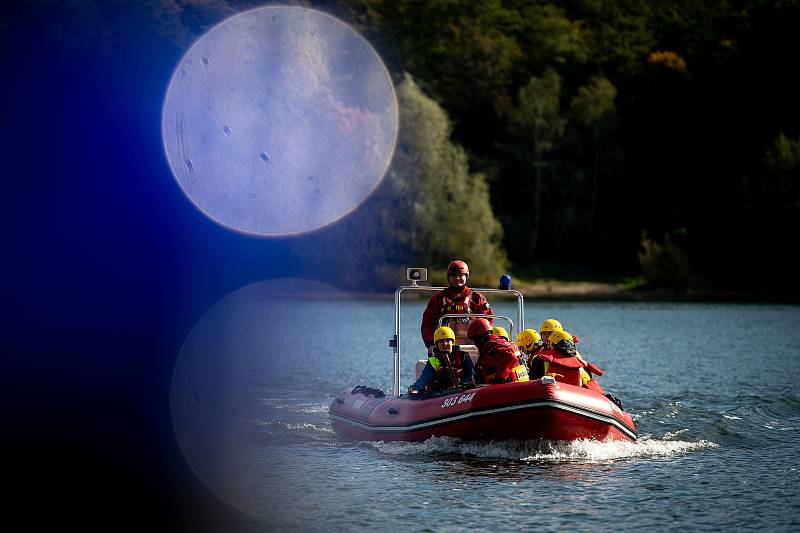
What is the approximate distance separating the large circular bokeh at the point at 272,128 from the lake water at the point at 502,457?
17697mm

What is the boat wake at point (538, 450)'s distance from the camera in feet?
45.5

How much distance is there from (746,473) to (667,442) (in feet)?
7.03

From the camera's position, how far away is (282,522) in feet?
36.9

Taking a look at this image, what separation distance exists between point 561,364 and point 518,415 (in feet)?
4.06

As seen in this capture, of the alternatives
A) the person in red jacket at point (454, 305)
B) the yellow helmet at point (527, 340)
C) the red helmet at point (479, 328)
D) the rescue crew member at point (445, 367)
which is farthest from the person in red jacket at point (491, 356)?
the person in red jacket at point (454, 305)

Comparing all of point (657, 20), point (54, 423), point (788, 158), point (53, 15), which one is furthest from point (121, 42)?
point (657, 20)

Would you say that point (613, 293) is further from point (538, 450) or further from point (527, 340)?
point (538, 450)

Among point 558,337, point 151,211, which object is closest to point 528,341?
point 558,337

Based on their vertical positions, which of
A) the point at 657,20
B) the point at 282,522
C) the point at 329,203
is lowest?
the point at 282,522

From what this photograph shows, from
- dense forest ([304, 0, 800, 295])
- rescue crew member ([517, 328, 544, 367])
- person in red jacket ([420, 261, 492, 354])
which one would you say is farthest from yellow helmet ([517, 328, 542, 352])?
dense forest ([304, 0, 800, 295])

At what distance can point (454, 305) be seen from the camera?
16.0 m

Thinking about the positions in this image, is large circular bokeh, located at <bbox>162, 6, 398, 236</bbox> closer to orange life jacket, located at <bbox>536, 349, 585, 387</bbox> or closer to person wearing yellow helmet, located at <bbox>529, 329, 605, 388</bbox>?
person wearing yellow helmet, located at <bbox>529, 329, 605, 388</bbox>

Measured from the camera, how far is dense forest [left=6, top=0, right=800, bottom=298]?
50188mm

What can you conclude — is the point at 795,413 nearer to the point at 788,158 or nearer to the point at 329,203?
the point at 329,203
